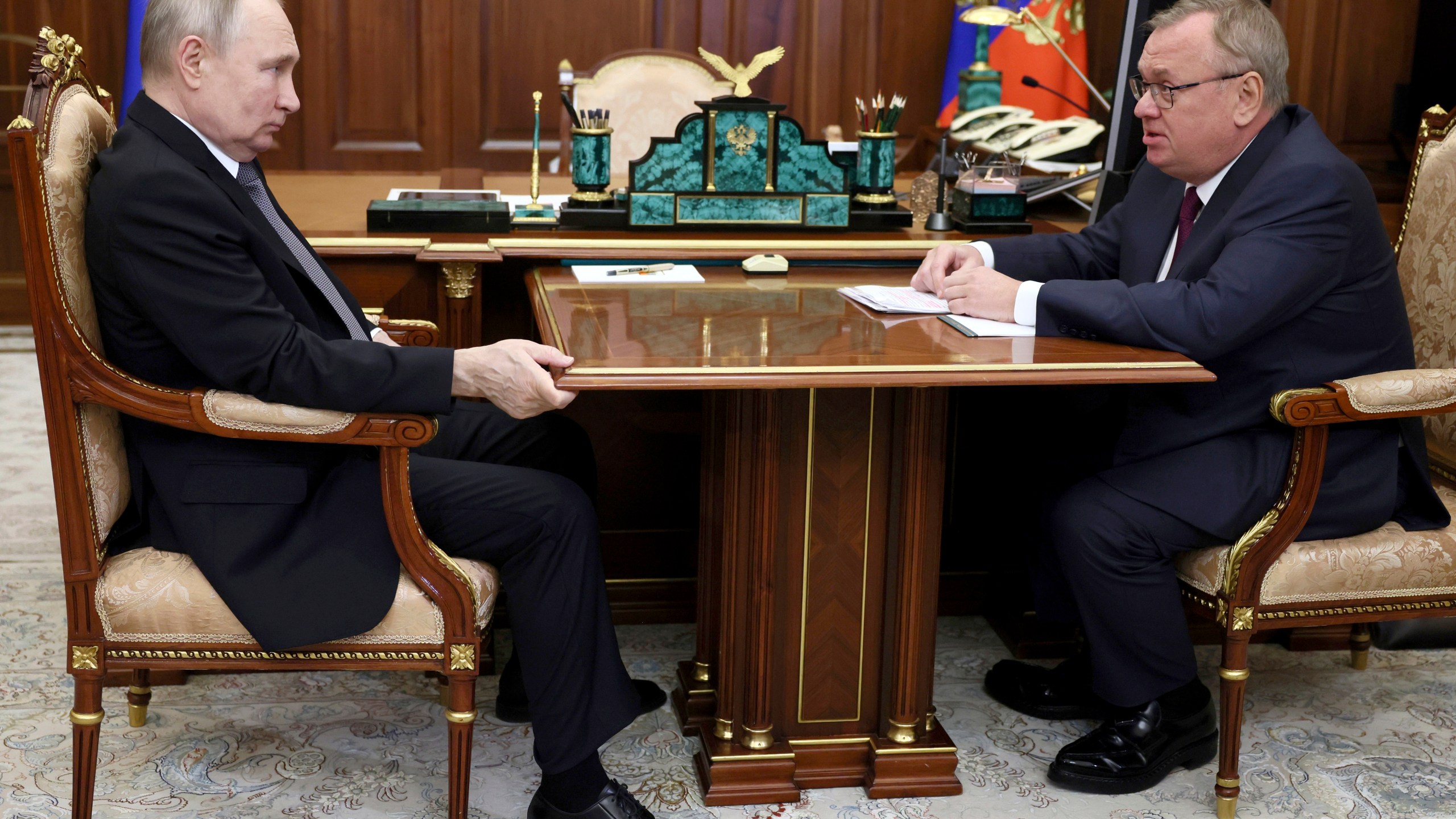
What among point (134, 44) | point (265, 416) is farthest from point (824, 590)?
point (134, 44)

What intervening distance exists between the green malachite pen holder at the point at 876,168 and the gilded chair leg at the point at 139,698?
5.77ft

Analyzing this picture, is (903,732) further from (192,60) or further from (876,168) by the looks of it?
(192,60)

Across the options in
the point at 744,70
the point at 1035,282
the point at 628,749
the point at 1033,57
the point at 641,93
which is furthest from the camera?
the point at 1033,57

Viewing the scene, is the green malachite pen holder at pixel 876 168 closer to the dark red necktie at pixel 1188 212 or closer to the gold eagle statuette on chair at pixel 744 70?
the gold eagle statuette on chair at pixel 744 70

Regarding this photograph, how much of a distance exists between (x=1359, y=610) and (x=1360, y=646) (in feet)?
2.22

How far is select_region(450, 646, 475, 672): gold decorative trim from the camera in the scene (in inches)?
77.4

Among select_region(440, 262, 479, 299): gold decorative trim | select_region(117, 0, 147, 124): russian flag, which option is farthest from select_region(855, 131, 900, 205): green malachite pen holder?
select_region(117, 0, 147, 124): russian flag

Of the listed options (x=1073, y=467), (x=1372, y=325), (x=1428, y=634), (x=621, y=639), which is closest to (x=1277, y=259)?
(x=1372, y=325)

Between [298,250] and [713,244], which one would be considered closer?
[298,250]

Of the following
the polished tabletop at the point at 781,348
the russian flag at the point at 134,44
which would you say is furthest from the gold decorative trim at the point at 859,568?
the russian flag at the point at 134,44

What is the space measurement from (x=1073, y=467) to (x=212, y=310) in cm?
156

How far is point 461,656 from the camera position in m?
1.97

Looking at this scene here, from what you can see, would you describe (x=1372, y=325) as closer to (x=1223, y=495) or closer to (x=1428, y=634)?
(x=1223, y=495)

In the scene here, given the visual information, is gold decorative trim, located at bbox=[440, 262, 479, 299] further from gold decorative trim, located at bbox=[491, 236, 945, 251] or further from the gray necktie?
the gray necktie
